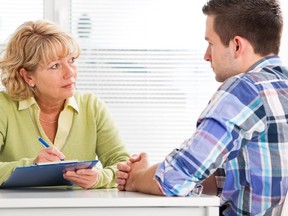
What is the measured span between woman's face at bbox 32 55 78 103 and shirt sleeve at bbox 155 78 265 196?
98cm

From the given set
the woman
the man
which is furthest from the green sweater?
the man

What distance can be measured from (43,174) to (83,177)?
167mm

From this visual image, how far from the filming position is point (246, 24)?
1.98 meters

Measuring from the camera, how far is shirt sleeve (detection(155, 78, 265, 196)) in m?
1.74

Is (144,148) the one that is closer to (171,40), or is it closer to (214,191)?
(171,40)

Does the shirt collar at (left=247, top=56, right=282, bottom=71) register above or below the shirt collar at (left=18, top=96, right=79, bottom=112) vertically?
above

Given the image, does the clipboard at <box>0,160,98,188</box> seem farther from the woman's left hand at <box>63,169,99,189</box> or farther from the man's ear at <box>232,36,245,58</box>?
the man's ear at <box>232,36,245,58</box>

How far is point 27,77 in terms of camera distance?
108 inches

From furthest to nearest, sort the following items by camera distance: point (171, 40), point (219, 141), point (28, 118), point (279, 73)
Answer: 1. point (171, 40)
2. point (28, 118)
3. point (279, 73)
4. point (219, 141)

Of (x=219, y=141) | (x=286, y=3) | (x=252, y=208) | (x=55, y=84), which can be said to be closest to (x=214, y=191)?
(x=252, y=208)

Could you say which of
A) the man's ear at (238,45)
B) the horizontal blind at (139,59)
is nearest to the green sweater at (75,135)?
the man's ear at (238,45)

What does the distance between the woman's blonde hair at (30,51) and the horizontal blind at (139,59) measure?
1452mm

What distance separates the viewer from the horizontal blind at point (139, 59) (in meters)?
4.21

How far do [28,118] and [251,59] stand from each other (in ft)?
3.46
